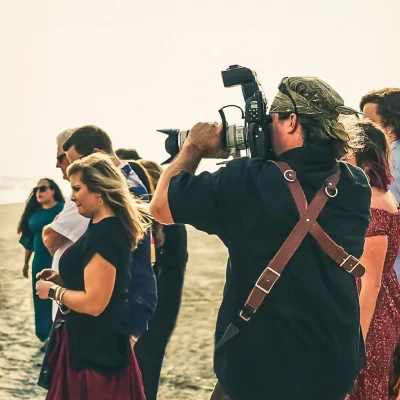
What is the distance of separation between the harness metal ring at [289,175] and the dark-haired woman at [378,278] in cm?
103

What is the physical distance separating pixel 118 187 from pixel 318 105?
1630mm

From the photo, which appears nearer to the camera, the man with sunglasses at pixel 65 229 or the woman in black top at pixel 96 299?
the woman in black top at pixel 96 299

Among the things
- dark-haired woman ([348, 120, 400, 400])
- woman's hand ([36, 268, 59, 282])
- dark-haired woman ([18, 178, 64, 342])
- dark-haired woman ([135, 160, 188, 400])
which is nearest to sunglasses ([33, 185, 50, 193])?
dark-haired woman ([18, 178, 64, 342])

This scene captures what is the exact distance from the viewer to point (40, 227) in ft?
28.4

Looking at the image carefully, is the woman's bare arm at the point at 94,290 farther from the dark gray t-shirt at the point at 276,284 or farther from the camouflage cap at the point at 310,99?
the camouflage cap at the point at 310,99

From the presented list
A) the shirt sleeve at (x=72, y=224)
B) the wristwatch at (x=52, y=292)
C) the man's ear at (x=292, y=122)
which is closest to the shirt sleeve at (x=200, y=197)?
the man's ear at (x=292, y=122)

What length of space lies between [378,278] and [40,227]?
17.5ft

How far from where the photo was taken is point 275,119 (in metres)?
2.94

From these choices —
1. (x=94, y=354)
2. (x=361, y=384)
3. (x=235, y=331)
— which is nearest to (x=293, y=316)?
(x=235, y=331)

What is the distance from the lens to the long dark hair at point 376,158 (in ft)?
13.0

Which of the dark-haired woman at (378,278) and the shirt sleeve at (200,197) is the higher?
the shirt sleeve at (200,197)

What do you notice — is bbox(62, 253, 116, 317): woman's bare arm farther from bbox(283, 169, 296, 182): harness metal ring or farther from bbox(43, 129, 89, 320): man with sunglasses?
bbox(283, 169, 296, 182): harness metal ring

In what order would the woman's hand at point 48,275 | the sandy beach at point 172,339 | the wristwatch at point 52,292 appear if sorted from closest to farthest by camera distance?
the wristwatch at point 52,292, the woman's hand at point 48,275, the sandy beach at point 172,339

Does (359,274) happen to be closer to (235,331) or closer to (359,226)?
(359,226)
